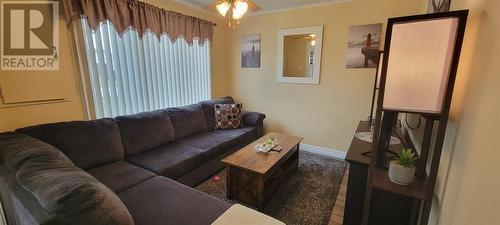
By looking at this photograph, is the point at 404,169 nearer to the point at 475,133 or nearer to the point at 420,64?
the point at 475,133

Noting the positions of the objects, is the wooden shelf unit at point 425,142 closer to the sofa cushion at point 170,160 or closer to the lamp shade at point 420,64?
the lamp shade at point 420,64

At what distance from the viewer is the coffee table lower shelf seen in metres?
1.96

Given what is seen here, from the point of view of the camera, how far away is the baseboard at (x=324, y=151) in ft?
10.8

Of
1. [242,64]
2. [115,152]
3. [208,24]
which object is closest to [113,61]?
[115,152]

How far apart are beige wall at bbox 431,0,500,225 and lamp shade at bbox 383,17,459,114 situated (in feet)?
0.35

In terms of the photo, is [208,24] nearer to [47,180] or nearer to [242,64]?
[242,64]

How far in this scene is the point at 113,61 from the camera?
7.99 ft

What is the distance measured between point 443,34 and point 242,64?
3237 mm

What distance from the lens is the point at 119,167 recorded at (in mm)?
1984

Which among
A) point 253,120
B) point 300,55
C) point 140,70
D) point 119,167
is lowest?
point 119,167

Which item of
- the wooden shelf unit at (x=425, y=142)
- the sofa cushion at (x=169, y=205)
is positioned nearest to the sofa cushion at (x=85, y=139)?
the sofa cushion at (x=169, y=205)

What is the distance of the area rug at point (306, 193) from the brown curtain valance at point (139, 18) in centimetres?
205

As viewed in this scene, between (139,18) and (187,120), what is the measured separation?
1.40m

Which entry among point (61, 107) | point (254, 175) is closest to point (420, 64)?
point (254, 175)
